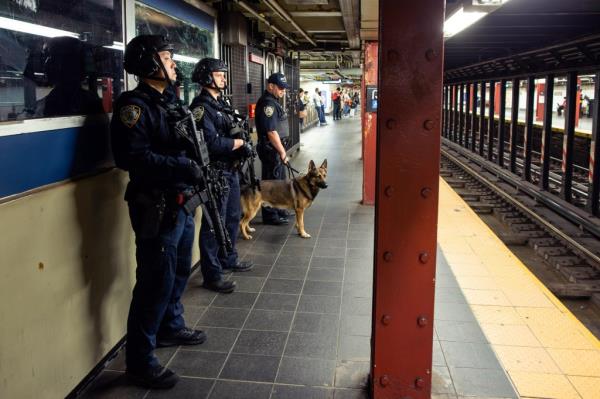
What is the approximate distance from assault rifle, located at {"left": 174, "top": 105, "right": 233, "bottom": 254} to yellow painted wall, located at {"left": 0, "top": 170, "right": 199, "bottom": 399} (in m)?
0.48

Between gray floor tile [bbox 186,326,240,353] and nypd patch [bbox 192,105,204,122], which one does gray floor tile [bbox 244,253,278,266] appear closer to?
gray floor tile [bbox 186,326,240,353]

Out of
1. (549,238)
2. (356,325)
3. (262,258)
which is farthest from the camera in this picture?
(549,238)

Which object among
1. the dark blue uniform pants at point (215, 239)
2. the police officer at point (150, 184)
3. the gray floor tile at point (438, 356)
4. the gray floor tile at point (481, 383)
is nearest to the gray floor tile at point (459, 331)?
the gray floor tile at point (438, 356)

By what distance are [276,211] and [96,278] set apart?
3.70m

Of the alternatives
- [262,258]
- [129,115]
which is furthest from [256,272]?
[129,115]

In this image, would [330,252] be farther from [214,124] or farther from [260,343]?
[260,343]

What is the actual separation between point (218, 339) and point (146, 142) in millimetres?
1387

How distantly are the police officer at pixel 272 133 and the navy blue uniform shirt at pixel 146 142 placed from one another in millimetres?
3184

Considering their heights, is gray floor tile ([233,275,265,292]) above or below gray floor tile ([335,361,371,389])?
above

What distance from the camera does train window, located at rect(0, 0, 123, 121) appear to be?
2.29 m

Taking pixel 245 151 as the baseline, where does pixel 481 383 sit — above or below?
below

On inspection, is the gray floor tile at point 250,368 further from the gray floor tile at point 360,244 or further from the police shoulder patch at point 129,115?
the gray floor tile at point 360,244

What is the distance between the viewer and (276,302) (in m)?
4.01

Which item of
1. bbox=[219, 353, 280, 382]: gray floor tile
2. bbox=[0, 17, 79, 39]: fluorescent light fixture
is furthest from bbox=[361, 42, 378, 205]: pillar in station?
bbox=[0, 17, 79, 39]: fluorescent light fixture
